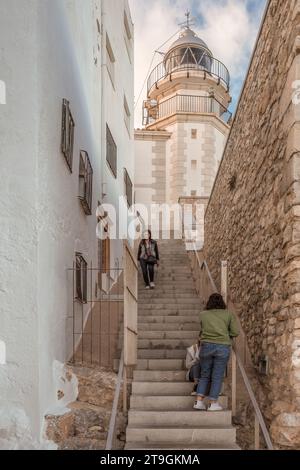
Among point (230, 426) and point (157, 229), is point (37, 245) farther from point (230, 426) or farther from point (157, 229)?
point (157, 229)

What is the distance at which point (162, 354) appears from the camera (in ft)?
23.8

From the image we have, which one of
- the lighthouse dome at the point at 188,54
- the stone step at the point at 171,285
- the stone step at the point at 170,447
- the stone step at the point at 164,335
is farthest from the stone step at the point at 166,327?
the lighthouse dome at the point at 188,54

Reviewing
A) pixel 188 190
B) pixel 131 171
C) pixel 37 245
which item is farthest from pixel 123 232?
pixel 37 245

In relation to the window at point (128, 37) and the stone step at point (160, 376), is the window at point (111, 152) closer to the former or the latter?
the window at point (128, 37)

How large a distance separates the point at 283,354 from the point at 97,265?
5.94m

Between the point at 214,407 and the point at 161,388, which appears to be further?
the point at 161,388

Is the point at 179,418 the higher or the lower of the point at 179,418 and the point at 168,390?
the lower

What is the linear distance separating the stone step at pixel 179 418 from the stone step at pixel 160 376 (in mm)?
842

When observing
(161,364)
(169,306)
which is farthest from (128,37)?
(161,364)

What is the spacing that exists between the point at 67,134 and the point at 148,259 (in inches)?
168

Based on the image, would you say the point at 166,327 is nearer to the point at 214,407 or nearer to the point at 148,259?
the point at 214,407

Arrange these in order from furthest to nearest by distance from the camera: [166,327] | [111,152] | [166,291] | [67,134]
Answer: [111,152] < [166,291] < [166,327] < [67,134]

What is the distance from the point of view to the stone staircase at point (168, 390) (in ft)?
18.0

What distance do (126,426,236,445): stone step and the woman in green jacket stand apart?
14.1 inches
